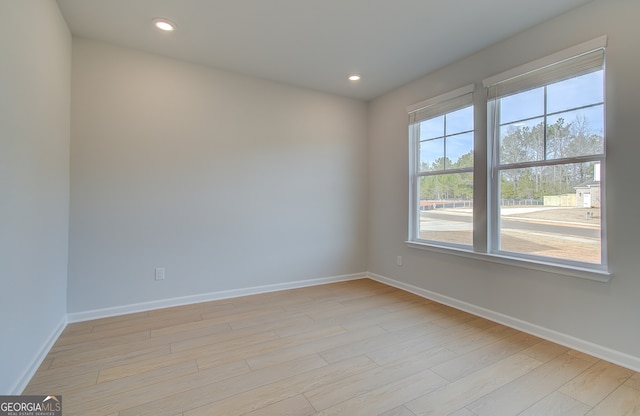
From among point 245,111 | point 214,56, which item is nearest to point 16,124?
point 214,56

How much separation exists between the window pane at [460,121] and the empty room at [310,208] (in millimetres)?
24

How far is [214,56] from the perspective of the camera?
3.04 m

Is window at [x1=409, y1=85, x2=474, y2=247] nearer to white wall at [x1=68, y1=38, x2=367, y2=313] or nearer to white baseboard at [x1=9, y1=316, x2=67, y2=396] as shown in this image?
white wall at [x1=68, y1=38, x2=367, y2=313]

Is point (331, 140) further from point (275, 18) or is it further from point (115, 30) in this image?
point (115, 30)

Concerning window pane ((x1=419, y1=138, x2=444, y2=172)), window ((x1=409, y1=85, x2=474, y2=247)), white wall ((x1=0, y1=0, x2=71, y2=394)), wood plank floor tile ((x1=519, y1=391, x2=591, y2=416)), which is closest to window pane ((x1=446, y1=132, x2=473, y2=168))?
window ((x1=409, y1=85, x2=474, y2=247))

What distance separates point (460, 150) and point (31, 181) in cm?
372

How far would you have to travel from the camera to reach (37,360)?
1.96 meters

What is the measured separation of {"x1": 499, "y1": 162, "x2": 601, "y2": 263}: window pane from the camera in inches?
88.0

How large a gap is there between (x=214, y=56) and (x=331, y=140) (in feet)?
5.87

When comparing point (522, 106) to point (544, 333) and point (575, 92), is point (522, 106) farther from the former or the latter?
point (544, 333)

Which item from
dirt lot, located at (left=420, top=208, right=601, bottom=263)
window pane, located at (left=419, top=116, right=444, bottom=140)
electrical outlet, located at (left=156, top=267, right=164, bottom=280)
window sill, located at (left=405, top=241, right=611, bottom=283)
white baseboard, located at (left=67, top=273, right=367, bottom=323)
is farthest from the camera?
window pane, located at (left=419, top=116, right=444, bottom=140)

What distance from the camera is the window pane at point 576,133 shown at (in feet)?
7.17

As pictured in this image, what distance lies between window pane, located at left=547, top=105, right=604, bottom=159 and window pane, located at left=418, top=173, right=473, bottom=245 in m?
0.78

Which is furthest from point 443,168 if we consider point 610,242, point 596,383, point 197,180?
point 197,180
